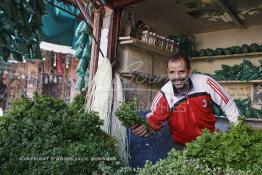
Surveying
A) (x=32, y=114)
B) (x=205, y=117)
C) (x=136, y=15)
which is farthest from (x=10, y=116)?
(x=136, y=15)

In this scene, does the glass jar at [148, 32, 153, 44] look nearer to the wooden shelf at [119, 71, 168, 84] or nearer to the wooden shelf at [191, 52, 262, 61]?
the wooden shelf at [119, 71, 168, 84]

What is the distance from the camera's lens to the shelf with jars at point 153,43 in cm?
347

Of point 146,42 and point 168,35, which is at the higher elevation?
point 168,35

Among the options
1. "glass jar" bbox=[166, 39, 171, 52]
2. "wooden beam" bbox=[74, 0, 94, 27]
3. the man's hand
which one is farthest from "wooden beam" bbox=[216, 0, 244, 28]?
the man's hand

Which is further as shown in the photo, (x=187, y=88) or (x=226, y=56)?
(x=226, y=56)

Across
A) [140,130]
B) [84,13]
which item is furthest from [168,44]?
[140,130]

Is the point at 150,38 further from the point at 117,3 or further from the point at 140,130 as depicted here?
the point at 140,130

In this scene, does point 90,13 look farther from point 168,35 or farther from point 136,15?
point 168,35

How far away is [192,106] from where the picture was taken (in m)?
2.56

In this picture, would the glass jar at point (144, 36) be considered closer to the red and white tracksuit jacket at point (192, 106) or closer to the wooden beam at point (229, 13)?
the wooden beam at point (229, 13)

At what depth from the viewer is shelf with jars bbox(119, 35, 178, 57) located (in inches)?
137

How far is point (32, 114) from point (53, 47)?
2844 mm

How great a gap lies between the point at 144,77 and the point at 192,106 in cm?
127

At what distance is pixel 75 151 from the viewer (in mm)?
1813
